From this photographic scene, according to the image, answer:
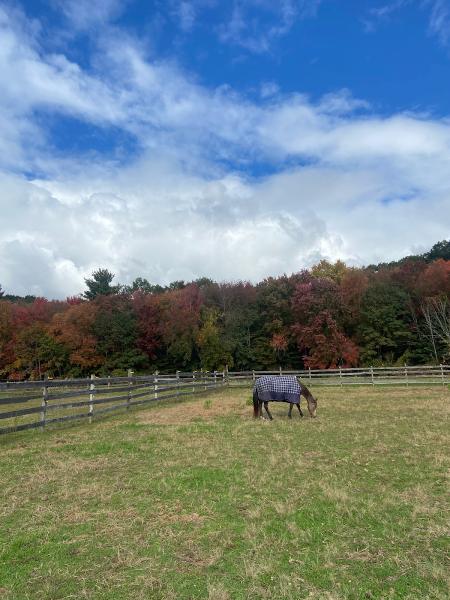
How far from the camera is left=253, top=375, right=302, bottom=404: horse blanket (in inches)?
481

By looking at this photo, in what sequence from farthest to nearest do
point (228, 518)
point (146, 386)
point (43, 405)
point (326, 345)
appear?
1. point (326, 345)
2. point (146, 386)
3. point (43, 405)
4. point (228, 518)

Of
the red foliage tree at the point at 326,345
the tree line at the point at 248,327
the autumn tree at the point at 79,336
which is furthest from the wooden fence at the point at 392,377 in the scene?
the autumn tree at the point at 79,336

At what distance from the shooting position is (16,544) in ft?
14.1

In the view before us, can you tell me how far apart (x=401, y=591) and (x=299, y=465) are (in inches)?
145

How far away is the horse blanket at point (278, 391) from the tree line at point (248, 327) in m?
29.2

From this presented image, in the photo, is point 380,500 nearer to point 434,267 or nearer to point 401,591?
point 401,591

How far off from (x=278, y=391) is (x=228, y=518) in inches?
295

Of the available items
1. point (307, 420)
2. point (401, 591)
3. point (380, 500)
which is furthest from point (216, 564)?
point (307, 420)

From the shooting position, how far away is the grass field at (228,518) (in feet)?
11.6

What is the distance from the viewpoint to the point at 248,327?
1821 inches

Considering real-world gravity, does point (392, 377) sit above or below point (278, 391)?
below

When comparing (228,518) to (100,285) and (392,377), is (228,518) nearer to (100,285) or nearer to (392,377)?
(392,377)

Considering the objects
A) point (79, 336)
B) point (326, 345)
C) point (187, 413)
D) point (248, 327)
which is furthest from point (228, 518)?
point (79, 336)

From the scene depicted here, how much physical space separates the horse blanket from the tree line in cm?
2921
